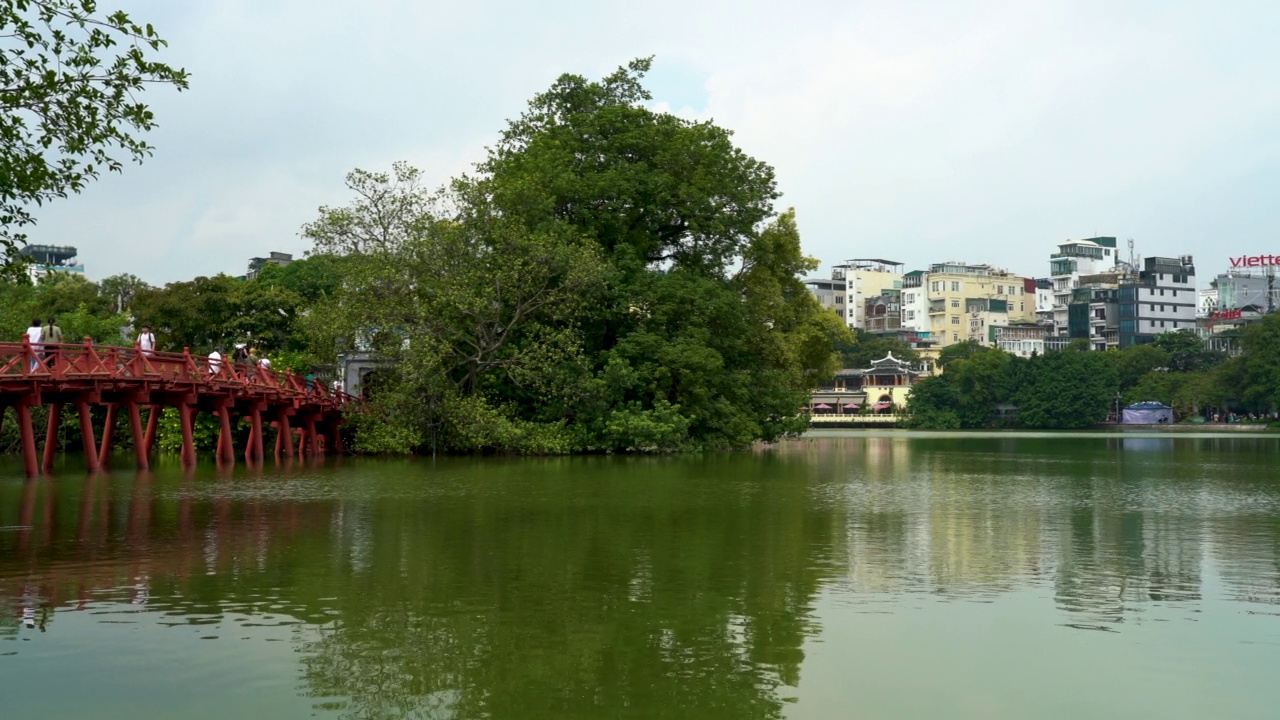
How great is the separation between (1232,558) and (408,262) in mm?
31636

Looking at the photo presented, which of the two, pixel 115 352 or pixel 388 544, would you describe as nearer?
pixel 388 544

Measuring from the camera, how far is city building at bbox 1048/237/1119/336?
170750mm

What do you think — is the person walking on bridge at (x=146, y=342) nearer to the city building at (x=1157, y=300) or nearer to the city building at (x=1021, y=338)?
the city building at (x=1157, y=300)

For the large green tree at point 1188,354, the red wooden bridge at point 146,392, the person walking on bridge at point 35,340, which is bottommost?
the red wooden bridge at point 146,392

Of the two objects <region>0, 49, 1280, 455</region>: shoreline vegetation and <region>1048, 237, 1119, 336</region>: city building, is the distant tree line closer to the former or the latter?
<region>1048, 237, 1119, 336</region>: city building

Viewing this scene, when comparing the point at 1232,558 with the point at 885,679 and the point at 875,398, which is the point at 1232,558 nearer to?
the point at 885,679

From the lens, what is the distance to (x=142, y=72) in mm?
16266

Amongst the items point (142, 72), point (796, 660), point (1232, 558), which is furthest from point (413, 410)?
point (796, 660)

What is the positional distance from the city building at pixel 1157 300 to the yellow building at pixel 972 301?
2353 cm

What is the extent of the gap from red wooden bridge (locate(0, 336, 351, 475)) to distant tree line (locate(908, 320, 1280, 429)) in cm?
8739

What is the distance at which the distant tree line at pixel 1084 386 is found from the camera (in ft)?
369

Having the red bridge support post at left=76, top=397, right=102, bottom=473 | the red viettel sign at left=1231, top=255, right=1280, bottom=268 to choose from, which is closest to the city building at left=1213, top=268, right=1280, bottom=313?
the red viettel sign at left=1231, top=255, right=1280, bottom=268

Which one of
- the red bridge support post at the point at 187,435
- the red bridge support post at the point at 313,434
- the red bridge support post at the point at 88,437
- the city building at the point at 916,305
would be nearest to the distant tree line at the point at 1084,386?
the city building at the point at 916,305

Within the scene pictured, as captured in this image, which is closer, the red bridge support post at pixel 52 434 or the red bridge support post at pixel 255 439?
the red bridge support post at pixel 52 434
